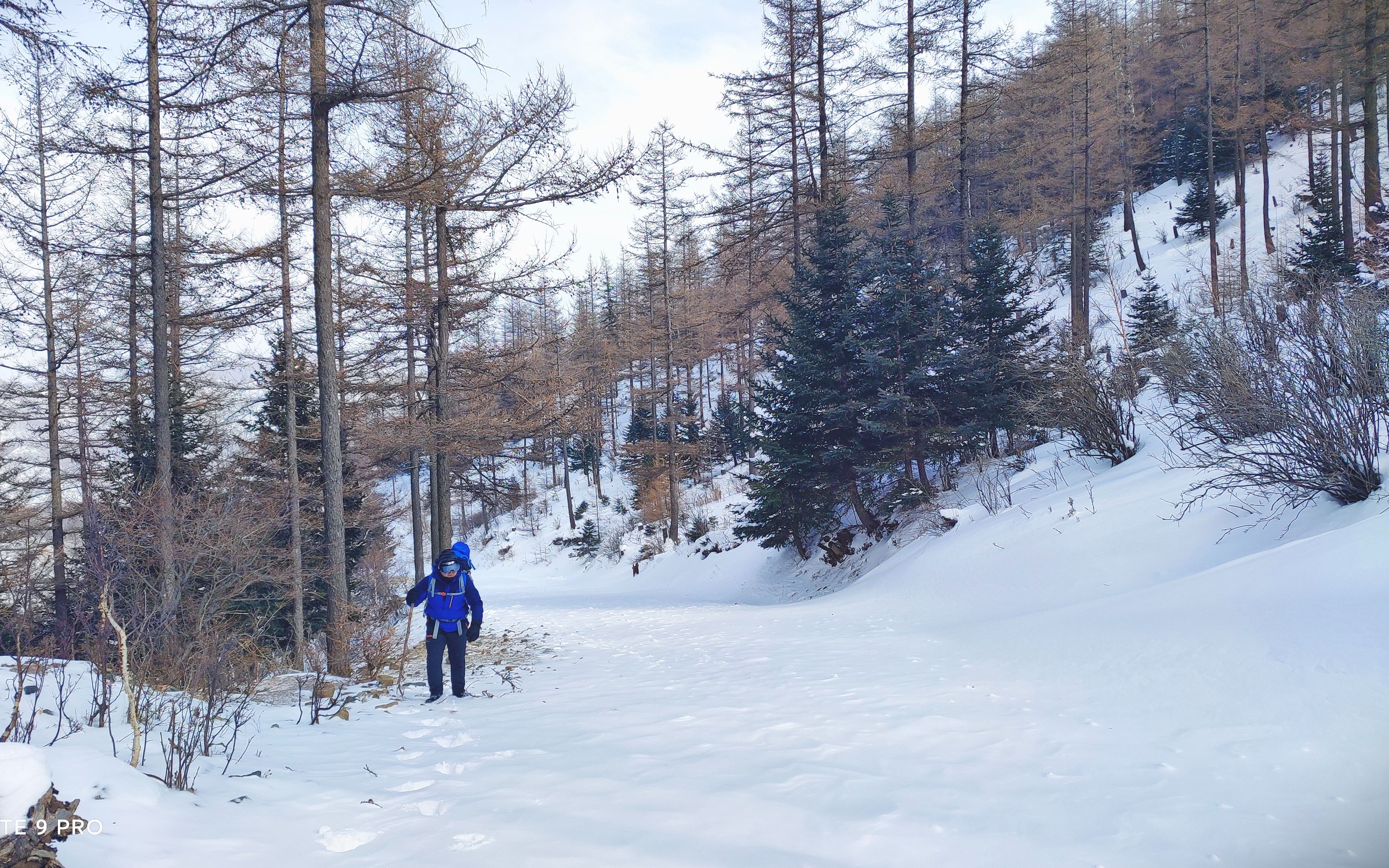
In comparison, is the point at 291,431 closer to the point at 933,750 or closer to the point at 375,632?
the point at 375,632

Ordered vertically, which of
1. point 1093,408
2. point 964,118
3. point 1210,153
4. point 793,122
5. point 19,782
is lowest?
point 19,782

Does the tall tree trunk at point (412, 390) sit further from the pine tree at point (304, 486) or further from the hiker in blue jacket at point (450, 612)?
the hiker in blue jacket at point (450, 612)

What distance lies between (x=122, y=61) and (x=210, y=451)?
9.83m

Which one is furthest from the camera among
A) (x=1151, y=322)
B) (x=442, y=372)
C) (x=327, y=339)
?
(x=1151, y=322)

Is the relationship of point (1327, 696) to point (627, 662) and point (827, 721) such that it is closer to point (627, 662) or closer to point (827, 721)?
point (827, 721)

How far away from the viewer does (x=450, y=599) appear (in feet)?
22.2

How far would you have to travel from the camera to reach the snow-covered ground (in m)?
2.65

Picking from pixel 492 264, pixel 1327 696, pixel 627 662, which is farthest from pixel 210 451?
pixel 1327 696

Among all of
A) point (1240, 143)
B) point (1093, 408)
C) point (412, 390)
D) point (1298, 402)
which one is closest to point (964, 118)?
point (1093, 408)

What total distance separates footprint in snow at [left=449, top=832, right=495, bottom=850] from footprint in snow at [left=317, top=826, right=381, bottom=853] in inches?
16.6

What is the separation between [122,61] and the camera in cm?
902

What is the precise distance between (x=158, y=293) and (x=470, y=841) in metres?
Answer: 11.5

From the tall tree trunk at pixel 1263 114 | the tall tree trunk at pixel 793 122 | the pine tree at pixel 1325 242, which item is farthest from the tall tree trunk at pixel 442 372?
the tall tree trunk at pixel 1263 114

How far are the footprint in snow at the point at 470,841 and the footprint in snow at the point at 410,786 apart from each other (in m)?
0.85
